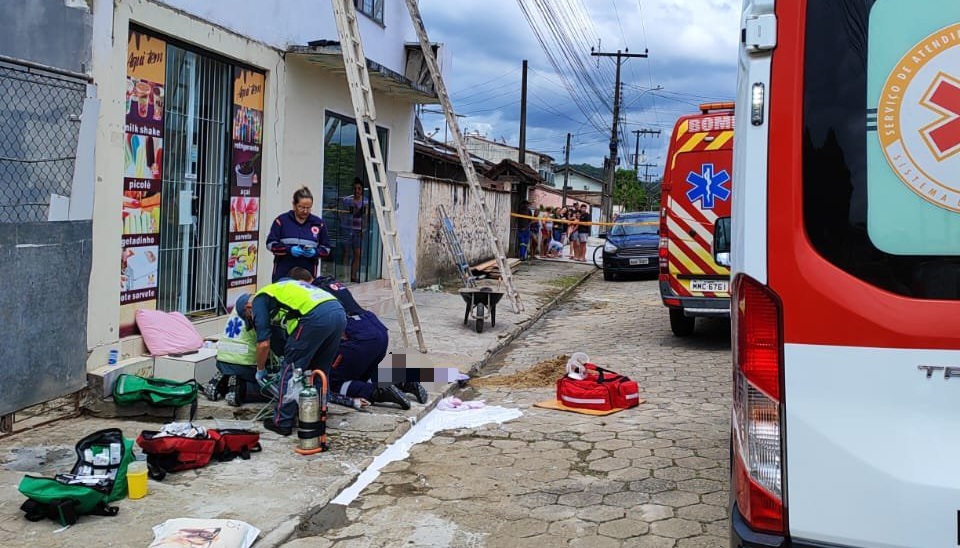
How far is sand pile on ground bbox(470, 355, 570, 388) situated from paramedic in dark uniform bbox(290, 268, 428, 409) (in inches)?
61.6

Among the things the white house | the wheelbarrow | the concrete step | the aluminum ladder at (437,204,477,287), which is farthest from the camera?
the white house

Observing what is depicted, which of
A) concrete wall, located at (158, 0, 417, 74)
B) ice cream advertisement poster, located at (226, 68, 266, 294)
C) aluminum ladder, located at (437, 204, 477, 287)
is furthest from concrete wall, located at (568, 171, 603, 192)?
ice cream advertisement poster, located at (226, 68, 266, 294)

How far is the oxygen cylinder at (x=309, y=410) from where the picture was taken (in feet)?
19.2

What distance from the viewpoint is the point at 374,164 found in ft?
31.6

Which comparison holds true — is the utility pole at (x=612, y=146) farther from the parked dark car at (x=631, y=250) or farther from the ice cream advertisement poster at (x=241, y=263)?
the ice cream advertisement poster at (x=241, y=263)

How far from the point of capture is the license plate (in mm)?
10195

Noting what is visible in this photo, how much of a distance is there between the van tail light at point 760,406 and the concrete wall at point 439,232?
41.3 ft

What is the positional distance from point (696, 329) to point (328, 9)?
6734 mm

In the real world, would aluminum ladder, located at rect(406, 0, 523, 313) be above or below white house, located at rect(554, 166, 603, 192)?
below

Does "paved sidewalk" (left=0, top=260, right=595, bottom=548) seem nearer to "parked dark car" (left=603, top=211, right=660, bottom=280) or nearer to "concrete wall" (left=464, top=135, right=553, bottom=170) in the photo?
"parked dark car" (left=603, top=211, right=660, bottom=280)

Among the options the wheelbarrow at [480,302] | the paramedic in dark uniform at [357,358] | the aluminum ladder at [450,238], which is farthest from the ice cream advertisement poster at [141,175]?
the aluminum ladder at [450,238]

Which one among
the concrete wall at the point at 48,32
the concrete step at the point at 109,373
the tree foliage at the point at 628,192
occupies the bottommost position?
the concrete step at the point at 109,373

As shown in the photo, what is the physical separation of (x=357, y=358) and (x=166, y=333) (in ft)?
6.10

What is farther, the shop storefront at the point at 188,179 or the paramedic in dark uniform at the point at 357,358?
the shop storefront at the point at 188,179
